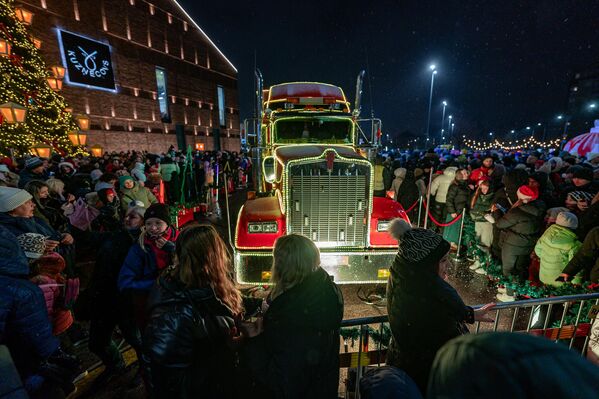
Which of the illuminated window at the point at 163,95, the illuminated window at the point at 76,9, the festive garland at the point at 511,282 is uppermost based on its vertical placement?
the illuminated window at the point at 76,9

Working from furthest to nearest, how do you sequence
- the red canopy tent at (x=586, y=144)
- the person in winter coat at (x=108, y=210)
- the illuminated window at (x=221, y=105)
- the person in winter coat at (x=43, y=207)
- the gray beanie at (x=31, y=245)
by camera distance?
the illuminated window at (x=221, y=105), the red canopy tent at (x=586, y=144), the person in winter coat at (x=108, y=210), the person in winter coat at (x=43, y=207), the gray beanie at (x=31, y=245)

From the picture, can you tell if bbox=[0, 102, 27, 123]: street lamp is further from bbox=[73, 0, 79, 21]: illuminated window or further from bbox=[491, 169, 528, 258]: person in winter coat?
bbox=[73, 0, 79, 21]: illuminated window

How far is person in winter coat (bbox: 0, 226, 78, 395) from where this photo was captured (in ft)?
6.24

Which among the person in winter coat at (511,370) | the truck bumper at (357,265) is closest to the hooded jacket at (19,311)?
the person in winter coat at (511,370)

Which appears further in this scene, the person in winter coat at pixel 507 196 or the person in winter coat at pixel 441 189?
the person in winter coat at pixel 441 189

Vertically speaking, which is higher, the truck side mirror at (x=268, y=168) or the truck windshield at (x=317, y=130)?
the truck windshield at (x=317, y=130)

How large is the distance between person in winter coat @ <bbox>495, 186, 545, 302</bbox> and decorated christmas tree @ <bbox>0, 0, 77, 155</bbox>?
17.2 metres

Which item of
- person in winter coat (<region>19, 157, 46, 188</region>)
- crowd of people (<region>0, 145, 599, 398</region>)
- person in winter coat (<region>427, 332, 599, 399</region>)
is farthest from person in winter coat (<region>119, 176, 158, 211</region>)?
person in winter coat (<region>427, 332, 599, 399</region>)

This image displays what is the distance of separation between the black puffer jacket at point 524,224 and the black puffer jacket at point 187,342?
518 cm

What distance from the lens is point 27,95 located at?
13.4 m

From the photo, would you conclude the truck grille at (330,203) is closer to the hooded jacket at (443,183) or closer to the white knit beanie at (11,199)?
the white knit beanie at (11,199)

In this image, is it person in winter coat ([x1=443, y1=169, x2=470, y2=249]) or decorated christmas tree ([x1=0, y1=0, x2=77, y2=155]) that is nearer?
person in winter coat ([x1=443, y1=169, x2=470, y2=249])

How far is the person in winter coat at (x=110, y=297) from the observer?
3.02m

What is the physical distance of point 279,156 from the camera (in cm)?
597
